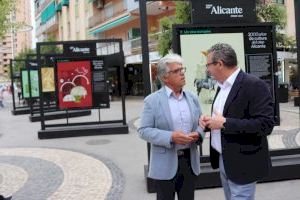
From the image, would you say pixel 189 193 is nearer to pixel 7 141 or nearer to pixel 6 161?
pixel 6 161

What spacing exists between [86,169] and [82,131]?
474 cm

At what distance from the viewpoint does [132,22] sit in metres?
39.4

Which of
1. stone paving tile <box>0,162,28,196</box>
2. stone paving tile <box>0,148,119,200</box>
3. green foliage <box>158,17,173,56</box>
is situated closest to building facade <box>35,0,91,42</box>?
green foliage <box>158,17,173,56</box>

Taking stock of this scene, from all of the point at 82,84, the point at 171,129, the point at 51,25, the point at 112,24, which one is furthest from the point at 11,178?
the point at 51,25

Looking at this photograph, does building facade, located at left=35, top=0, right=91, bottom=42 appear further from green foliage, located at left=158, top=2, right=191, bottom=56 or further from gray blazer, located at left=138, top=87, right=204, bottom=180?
gray blazer, located at left=138, top=87, right=204, bottom=180

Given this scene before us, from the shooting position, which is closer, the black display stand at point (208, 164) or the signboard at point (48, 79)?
the black display stand at point (208, 164)

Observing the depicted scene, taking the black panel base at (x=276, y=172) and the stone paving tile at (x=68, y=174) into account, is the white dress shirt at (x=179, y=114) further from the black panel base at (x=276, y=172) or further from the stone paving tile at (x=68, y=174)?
the stone paving tile at (x=68, y=174)

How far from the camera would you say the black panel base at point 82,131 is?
1290cm

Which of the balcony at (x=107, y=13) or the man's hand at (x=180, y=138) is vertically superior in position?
the balcony at (x=107, y=13)

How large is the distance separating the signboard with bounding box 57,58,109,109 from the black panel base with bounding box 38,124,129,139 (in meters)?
0.62

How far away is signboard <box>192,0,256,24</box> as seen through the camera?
669cm

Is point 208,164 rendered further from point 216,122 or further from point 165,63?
point 216,122

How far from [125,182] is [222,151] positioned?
12.9 ft

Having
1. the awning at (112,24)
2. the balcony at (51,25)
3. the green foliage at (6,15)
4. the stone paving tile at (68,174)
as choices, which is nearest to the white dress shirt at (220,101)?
the stone paving tile at (68,174)
